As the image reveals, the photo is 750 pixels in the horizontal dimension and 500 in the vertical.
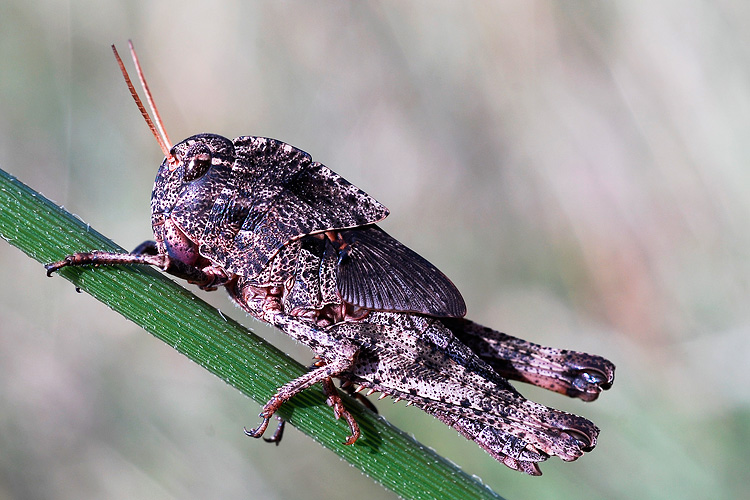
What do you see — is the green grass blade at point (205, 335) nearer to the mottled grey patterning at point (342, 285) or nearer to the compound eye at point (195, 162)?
the mottled grey patterning at point (342, 285)

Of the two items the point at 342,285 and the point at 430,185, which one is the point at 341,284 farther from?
the point at 430,185

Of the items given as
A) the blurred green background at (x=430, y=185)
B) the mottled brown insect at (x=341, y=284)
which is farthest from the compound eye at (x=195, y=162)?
the blurred green background at (x=430, y=185)

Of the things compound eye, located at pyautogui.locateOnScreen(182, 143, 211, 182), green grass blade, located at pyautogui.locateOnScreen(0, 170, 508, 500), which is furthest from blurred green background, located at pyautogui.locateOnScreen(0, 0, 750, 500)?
compound eye, located at pyautogui.locateOnScreen(182, 143, 211, 182)

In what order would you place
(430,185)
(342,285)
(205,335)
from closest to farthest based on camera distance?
1. (205,335)
2. (342,285)
3. (430,185)

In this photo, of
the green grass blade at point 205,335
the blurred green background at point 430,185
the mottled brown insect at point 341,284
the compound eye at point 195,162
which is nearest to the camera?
the green grass blade at point 205,335

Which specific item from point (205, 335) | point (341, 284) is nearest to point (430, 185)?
point (341, 284)

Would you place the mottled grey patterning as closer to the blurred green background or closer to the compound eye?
the compound eye

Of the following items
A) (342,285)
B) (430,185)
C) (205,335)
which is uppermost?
(430,185)

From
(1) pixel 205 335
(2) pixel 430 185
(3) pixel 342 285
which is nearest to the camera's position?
(1) pixel 205 335
